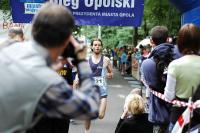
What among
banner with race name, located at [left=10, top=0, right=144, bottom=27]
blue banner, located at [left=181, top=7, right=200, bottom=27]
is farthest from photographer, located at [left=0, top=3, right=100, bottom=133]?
banner with race name, located at [left=10, top=0, right=144, bottom=27]

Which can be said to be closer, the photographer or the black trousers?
the photographer

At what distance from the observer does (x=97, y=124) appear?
39.3 ft

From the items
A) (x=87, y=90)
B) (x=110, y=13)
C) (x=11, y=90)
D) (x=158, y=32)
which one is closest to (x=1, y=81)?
(x=11, y=90)

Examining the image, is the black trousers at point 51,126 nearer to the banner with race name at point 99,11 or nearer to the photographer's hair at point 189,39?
the photographer's hair at point 189,39

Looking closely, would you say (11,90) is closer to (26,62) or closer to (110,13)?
(26,62)

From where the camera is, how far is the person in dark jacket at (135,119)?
257 inches

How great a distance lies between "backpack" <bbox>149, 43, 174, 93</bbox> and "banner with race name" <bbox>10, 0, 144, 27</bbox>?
10.6ft

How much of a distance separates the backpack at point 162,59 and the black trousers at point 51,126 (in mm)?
1237

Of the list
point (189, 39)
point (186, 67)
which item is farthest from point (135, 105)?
point (189, 39)

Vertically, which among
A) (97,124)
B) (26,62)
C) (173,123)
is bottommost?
(97,124)

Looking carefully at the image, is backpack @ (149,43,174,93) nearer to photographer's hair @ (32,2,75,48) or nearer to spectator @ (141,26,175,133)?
spectator @ (141,26,175,133)

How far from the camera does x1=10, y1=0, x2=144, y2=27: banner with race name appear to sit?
9.92m

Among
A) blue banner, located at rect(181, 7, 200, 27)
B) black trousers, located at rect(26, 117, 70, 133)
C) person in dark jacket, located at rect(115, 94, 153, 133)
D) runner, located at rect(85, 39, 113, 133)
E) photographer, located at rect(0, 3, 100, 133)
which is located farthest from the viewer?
runner, located at rect(85, 39, 113, 133)

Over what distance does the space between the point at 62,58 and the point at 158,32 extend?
13.0 feet
